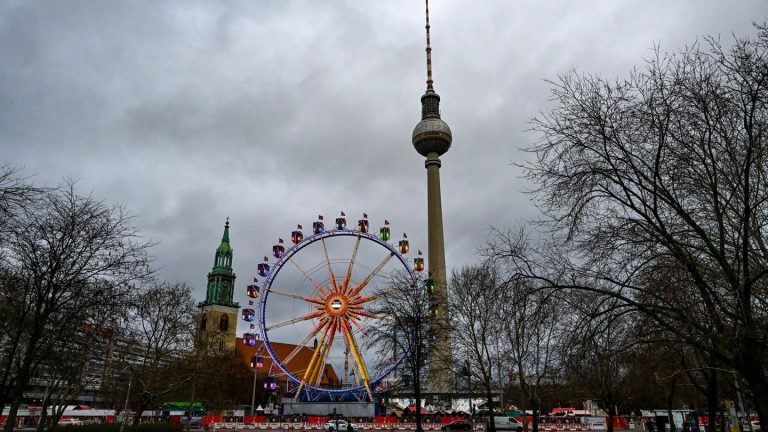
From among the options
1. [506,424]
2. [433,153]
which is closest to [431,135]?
[433,153]

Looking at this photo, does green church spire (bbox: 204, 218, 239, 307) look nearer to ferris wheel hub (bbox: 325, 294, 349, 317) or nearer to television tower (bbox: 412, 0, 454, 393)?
television tower (bbox: 412, 0, 454, 393)

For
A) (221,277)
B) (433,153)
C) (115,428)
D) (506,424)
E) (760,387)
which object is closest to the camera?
(760,387)

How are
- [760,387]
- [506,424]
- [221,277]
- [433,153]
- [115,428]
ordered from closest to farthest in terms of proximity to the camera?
1. [760,387]
2. [115,428]
3. [506,424]
4. [433,153]
5. [221,277]

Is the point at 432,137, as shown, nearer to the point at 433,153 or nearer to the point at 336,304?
the point at 433,153

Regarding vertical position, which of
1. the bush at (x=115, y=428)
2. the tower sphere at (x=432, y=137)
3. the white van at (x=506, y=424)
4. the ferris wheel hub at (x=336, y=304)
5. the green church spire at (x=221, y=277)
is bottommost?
the white van at (x=506, y=424)

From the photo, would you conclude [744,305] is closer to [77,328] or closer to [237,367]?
[77,328]

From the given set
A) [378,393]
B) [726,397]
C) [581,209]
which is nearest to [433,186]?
[378,393]

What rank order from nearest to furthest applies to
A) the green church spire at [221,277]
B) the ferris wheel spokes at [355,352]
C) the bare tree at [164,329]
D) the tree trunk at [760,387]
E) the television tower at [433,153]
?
1. the tree trunk at [760,387]
2. the bare tree at [164,329]
3. the ferris wheel spokes at [355,352]
4. the television tower at [433,153]
5. the green church spire at [221,277]

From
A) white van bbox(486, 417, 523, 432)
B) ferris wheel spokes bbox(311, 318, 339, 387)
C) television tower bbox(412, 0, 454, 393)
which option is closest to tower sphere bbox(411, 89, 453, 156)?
television tower bbox(412, 0, 454, 393)

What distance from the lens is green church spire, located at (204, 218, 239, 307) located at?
89.8m

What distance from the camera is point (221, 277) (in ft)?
297

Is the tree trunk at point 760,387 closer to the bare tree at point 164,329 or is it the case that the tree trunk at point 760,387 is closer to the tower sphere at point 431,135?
the bare tree at point 164,329

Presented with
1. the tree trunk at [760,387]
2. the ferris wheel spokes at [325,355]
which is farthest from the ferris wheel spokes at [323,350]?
the tree trunk at [760,387]

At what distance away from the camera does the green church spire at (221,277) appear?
8975cm
